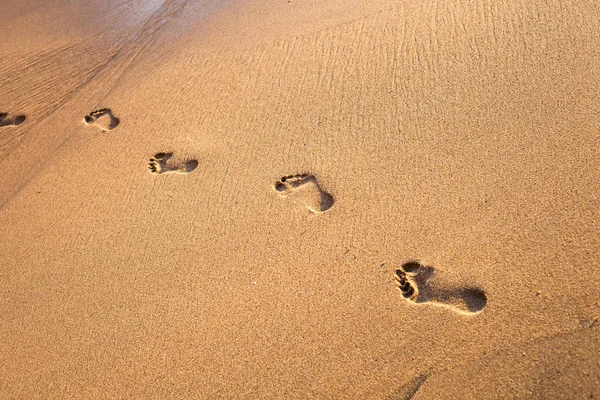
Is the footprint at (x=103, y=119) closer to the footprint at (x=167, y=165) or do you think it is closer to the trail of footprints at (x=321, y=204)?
the trail of footprints at (x=321, y=204)

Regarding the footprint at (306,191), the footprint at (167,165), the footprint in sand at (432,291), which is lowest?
the footprint in sand at (432,291)

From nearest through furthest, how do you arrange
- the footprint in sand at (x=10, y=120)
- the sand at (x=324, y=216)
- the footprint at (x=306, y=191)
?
the sand at (x=324, y=216)
the footprint at (x=306, y=191)
the footprint in sand at (x=10, y=120)

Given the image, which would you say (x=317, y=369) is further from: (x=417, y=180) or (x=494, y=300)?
(x=417, y=180)

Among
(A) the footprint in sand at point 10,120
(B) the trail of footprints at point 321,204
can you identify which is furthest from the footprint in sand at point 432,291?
(A) the footprint in sand at point 10,120

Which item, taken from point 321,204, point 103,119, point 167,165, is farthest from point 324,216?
point 103,119

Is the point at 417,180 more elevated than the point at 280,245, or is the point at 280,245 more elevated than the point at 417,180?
the point at 417,180

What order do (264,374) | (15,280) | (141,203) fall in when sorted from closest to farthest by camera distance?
(264,374), (15,280), (141,203)

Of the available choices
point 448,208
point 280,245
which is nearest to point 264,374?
point 280,245
